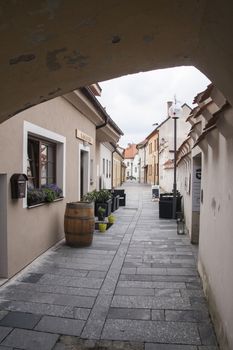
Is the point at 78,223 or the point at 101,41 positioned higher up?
the point at 101,41

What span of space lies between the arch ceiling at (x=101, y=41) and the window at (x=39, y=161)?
3.39 metres

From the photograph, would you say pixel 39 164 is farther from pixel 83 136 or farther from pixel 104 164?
pixel 104 164

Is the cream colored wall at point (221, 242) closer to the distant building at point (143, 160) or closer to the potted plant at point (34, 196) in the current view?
the potted plant at point (34, 196)

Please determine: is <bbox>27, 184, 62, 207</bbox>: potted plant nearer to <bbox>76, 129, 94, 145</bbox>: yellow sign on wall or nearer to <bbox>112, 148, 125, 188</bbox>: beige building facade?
<bbox>76, 129, 94, 145</bbox>: yellow sign on wall

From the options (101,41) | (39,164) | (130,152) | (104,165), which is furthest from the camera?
(130,152)

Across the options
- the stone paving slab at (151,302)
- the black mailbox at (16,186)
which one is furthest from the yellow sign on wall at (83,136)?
the stone paving slab at (151,302)

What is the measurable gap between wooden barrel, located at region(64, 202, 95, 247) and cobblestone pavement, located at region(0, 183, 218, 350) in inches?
8.3

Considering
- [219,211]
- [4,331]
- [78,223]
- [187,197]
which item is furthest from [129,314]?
[187,197]

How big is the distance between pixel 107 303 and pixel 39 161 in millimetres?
3207

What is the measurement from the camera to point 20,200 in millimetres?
5109

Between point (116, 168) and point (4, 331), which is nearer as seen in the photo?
point (4, 331)

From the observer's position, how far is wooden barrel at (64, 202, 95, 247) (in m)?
6.55

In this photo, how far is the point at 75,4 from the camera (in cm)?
164

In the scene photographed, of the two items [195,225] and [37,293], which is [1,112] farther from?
[195,225]
